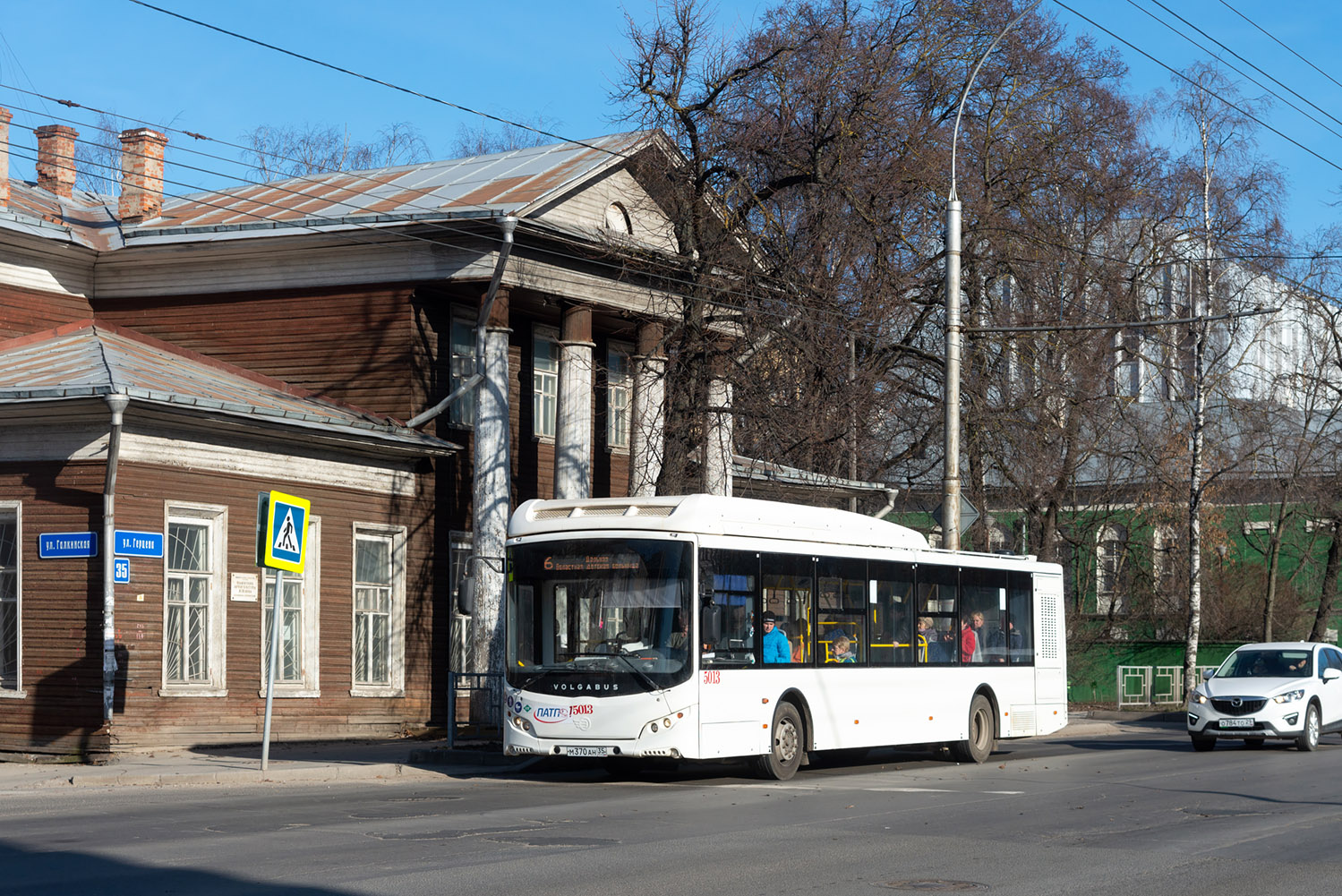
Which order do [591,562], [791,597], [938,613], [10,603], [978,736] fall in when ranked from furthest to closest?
[978,736] < [938,613] < [10,603] < [791,597] < [591,562]

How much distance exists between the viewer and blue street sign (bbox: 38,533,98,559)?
19703 mm

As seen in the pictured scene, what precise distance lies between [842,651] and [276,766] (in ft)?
21.3

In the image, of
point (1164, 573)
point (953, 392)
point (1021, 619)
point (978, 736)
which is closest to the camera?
point (978, 736)

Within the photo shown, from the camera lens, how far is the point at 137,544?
19891mm

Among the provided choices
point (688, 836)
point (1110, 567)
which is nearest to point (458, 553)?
point (688, 836)

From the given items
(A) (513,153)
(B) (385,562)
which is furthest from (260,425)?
(A) (513,153)

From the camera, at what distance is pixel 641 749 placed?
53.6 feet

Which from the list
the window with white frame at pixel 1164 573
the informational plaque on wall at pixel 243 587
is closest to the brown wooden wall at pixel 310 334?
the informational plaque on wall at pixel 243 587

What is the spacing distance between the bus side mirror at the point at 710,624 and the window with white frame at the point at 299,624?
8145 millimetres

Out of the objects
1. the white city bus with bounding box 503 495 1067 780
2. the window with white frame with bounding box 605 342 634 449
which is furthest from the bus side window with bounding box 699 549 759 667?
the window with white frame with bounding box 605 342 634 449

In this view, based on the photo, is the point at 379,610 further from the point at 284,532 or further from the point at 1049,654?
the point at 1049,654

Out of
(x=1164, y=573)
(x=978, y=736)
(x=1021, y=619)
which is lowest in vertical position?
(x=978, y=736)

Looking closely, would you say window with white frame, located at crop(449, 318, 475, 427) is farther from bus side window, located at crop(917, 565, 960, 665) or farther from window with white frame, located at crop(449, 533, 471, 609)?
bus side window, located at crop(917, 565, 960, 665)

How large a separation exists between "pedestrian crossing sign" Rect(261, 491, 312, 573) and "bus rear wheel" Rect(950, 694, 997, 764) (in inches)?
350
